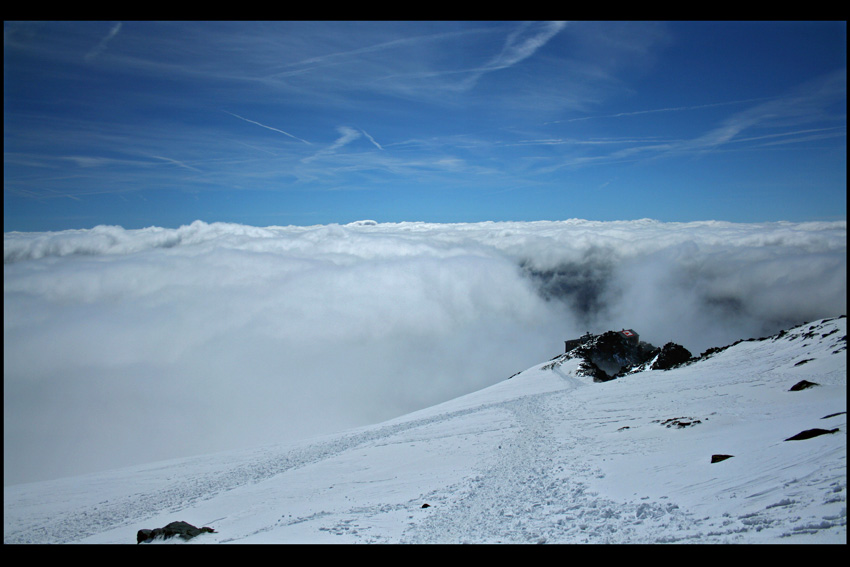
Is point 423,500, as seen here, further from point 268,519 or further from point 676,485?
point 676,485

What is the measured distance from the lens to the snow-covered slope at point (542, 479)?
7.01 metres

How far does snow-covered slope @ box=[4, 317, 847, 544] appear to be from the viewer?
7.01 m

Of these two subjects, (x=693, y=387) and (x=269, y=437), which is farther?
(x=269, y=437)

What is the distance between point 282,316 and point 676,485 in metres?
200

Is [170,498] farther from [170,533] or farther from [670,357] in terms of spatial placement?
[670,357]

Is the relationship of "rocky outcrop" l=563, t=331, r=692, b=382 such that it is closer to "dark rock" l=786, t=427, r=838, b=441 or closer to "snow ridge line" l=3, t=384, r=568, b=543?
"snow ridge line" l=3, t=384, r=568, b=543

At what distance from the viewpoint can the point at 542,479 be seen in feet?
36.8

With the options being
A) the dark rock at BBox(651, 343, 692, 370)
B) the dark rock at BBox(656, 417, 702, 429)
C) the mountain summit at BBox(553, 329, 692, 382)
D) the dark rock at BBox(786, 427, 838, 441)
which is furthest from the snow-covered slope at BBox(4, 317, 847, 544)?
the mountain summit at BBox(553, 329, 692, 382)

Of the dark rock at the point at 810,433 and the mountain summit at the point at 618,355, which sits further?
the mountain summit at the point at 618,355

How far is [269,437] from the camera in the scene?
68.1m

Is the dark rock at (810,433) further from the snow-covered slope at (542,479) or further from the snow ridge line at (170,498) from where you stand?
the snow ridge line at (170,498)

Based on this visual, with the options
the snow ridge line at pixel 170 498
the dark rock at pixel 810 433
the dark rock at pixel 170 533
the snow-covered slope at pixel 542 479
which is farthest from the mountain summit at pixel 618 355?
the dark rock at pixel 170 533

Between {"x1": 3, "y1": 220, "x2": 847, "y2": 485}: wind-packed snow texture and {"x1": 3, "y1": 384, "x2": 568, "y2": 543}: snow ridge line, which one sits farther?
{"x1": 3, "y1": 220, "x2": 847, "y2": 485}: wind-packed snow texture
